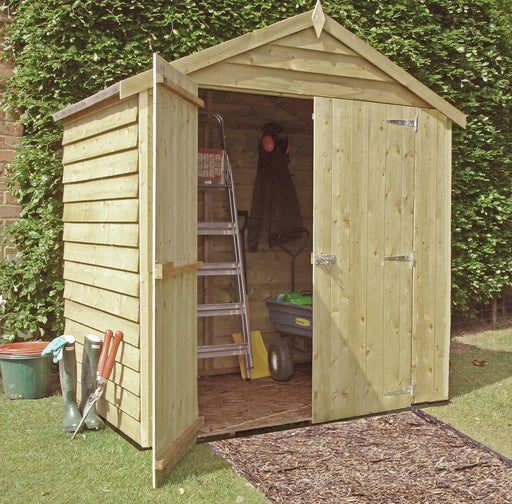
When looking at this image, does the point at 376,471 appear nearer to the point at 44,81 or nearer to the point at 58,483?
the point at 58,483

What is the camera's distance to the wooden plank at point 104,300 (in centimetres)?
432

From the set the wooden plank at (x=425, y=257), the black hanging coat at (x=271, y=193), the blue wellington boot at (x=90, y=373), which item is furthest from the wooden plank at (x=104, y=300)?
the wooden plank at (x=425, y=257)

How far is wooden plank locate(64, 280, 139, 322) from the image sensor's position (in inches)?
170

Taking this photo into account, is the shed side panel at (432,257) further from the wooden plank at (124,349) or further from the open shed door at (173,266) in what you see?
the wooden plank at (124,349)

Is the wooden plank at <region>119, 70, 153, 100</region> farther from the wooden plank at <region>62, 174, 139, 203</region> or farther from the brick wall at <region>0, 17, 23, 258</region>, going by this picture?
the brick wall at <region>0, 17, 23, 258</region>

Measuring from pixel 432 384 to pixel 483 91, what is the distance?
382cm

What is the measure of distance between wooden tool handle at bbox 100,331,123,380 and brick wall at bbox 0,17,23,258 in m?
1.94

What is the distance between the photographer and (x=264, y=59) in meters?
4.72

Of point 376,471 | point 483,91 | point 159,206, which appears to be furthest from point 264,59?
point 483,91

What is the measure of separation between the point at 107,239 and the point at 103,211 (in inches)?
8.3

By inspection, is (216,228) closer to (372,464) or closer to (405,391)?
(405,391)

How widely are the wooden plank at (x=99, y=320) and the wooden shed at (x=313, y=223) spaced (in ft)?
→ 0.05

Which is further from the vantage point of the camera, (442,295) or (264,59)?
(442,295)

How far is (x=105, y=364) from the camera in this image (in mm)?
4438
